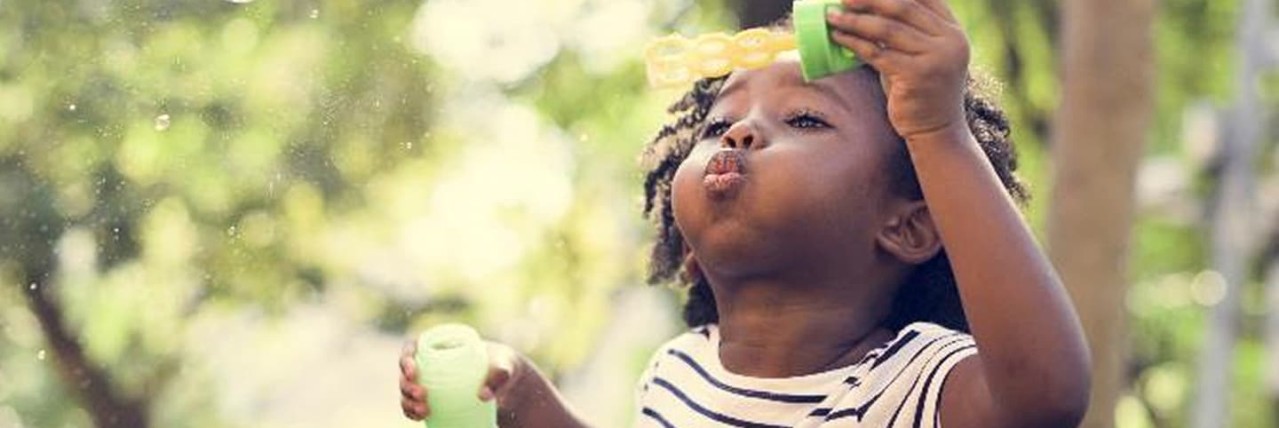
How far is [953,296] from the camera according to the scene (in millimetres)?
2123

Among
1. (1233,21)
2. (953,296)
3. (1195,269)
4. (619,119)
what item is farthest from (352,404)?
(1195,269)

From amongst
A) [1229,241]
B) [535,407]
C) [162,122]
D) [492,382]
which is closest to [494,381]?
[492,382]

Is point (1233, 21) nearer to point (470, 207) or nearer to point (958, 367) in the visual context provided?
point (470, 207)

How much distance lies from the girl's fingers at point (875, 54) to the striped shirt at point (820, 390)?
0.27 m

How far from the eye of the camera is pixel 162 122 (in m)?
5.07

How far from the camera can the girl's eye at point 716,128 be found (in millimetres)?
2082

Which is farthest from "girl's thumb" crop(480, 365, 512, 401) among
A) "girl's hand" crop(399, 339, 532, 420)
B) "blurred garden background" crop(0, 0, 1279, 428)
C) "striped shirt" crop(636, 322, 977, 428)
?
"blurred garden background" crop(0, 0, 1279, 428)

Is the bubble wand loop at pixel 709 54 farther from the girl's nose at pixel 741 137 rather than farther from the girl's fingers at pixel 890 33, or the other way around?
the girl's fingers at pixel 890 33

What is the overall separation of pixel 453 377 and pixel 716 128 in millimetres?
332

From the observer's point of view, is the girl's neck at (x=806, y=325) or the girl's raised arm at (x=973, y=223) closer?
the girl's raised arm at (x=973, y=223)

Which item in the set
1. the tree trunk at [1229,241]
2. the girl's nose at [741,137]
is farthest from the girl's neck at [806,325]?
the tree trunk at [1229,241]

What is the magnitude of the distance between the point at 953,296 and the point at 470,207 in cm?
406

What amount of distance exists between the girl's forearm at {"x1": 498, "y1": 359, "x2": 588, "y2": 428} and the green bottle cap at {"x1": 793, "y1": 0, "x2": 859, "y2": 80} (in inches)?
20.0

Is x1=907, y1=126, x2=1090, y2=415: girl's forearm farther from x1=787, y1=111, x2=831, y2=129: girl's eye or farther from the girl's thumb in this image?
the girl's thumb
